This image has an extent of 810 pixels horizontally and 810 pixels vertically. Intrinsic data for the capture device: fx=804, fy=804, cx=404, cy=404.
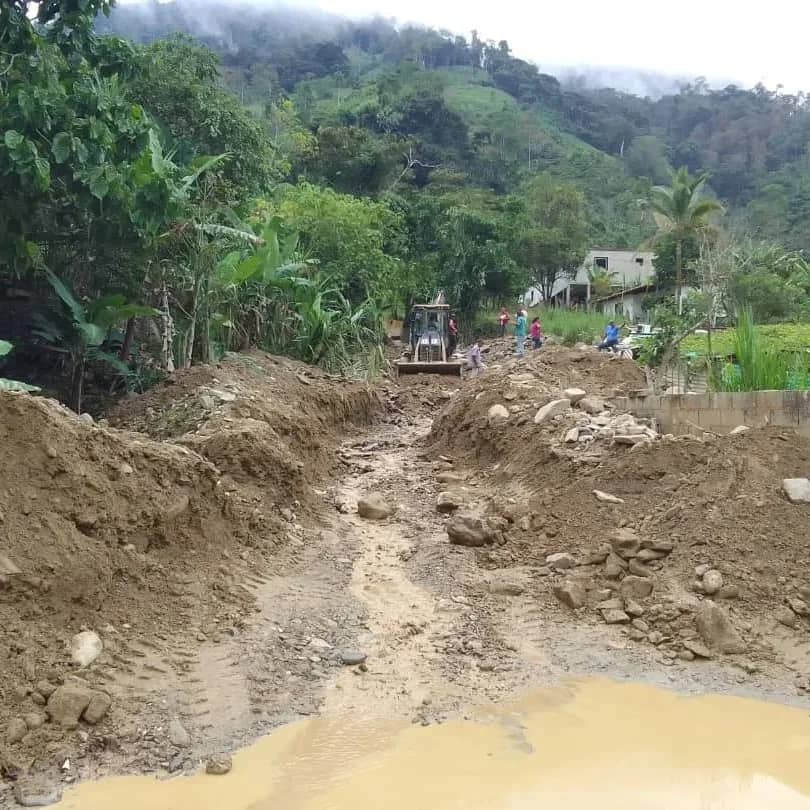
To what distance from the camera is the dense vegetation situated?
26.0ft

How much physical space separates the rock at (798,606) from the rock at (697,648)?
74 cm

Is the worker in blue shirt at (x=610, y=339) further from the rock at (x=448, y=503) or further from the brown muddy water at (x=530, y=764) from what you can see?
the brown muddy water at (x=530, y=764)

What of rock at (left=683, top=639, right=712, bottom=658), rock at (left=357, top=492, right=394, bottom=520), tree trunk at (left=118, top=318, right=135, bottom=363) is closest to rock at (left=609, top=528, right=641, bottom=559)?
rock at (left=683, top=639, right=712, bottom=658)

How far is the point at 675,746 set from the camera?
4.48 meters

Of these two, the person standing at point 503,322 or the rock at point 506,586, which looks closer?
the rock at point 506,586

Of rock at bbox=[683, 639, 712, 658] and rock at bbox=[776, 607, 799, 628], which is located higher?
rock at bbox=[776, 607, 799, 628]

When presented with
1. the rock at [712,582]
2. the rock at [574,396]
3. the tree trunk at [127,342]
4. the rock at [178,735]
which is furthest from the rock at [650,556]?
the tree trunk at [127,342]

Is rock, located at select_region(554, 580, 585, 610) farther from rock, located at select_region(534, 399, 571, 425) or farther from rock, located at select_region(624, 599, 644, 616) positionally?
rock, located at select_region(534, 399, 571, 425)

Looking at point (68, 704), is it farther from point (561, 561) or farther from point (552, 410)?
point (552, 410)

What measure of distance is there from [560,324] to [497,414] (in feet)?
53.2

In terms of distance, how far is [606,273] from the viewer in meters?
38.1

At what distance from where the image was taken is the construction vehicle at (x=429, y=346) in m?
18.9

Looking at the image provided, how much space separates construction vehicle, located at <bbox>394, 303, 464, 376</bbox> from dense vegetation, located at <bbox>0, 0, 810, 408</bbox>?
125 centimetres

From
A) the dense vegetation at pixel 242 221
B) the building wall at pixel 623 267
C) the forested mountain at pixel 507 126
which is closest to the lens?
the dense vegetation at pixel 242 221
